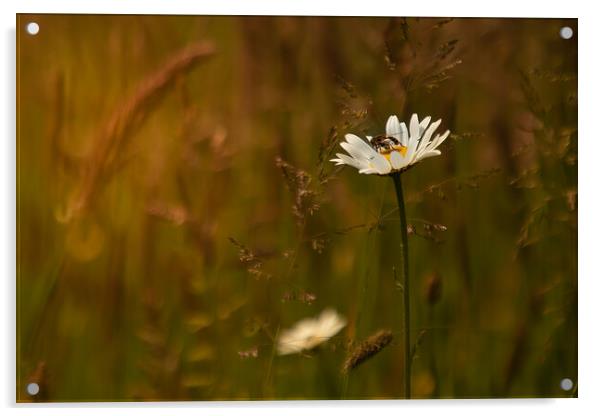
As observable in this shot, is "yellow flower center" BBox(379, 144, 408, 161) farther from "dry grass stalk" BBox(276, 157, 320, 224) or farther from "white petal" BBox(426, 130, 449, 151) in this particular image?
"dry grass stalk" BBox(276, 157, 320, 224)

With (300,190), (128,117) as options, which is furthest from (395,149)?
(128,117)

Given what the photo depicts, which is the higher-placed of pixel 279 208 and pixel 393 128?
pixel 393 128

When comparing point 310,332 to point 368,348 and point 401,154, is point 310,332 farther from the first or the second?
point 401,154

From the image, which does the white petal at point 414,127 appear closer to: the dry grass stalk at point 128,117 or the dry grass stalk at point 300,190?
the dry grass stalk at point 300,190
